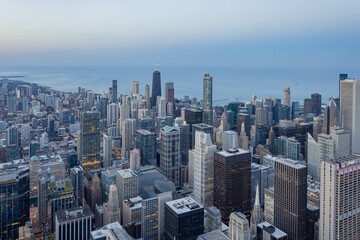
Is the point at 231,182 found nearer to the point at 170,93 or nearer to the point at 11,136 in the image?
the point at 11,136

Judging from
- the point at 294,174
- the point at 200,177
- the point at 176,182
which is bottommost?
the point at 176,182

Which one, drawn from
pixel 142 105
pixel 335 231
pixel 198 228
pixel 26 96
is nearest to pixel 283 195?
pixel 335 231

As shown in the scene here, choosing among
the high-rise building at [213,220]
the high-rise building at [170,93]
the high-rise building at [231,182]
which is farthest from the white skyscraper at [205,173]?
the high-rise building at [170,93]

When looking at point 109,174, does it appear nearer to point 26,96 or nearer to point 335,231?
point 335,231

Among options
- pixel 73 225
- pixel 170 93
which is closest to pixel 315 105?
pixel 170 93

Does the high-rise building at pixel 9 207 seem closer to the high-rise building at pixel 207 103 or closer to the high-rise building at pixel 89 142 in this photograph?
the high-rise building at pixel 89 142

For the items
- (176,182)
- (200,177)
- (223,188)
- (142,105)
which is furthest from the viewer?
(142,105)

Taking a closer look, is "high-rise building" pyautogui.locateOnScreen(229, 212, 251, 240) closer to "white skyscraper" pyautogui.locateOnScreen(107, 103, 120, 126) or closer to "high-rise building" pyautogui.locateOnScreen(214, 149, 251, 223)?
"high-rise building" pyautogui.locateOnScreen(214, 149, 251, 223)
